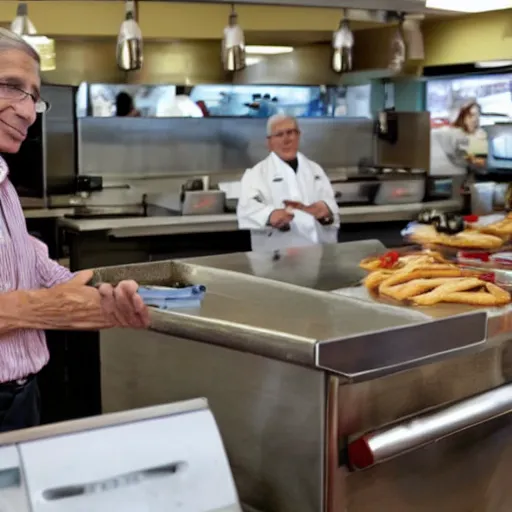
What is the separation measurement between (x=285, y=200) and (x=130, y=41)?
4.06 feet

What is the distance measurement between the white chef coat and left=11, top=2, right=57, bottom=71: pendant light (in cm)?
136

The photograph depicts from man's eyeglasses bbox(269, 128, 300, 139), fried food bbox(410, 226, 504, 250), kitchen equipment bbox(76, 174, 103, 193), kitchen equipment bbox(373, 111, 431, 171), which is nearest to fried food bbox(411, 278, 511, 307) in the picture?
fried food bbox(410, 226, 504, 250)

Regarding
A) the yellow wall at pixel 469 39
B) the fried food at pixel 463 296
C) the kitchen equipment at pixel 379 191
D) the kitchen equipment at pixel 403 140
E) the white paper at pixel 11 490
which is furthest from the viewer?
the kitchen equipment at pixel 403 140

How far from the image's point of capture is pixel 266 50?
7.52 meters

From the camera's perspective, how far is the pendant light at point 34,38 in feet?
14.2

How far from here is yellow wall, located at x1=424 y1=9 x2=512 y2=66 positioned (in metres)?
6.48

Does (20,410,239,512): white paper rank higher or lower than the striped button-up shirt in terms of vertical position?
lower

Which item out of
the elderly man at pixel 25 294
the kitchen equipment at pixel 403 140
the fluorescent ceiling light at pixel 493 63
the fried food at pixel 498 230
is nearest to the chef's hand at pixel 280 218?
the fried food at pixel 498 230

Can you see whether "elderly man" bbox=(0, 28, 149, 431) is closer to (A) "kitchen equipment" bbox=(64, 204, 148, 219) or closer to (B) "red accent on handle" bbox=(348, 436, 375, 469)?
(B) "red accent on handle" bbox=(348, 436, 375, 469)

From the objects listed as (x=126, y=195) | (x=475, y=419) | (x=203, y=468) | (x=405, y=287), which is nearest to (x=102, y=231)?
(x=126, y=195)

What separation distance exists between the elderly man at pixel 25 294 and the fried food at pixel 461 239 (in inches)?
63.7

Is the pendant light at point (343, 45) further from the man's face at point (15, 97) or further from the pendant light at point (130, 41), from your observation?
the man's face at point (15, 97)

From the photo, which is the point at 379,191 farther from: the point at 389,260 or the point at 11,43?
the point at 11,43

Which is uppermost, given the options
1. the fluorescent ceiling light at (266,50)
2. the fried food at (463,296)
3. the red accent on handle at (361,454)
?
the fluorescent ceiling light at (266,50)
